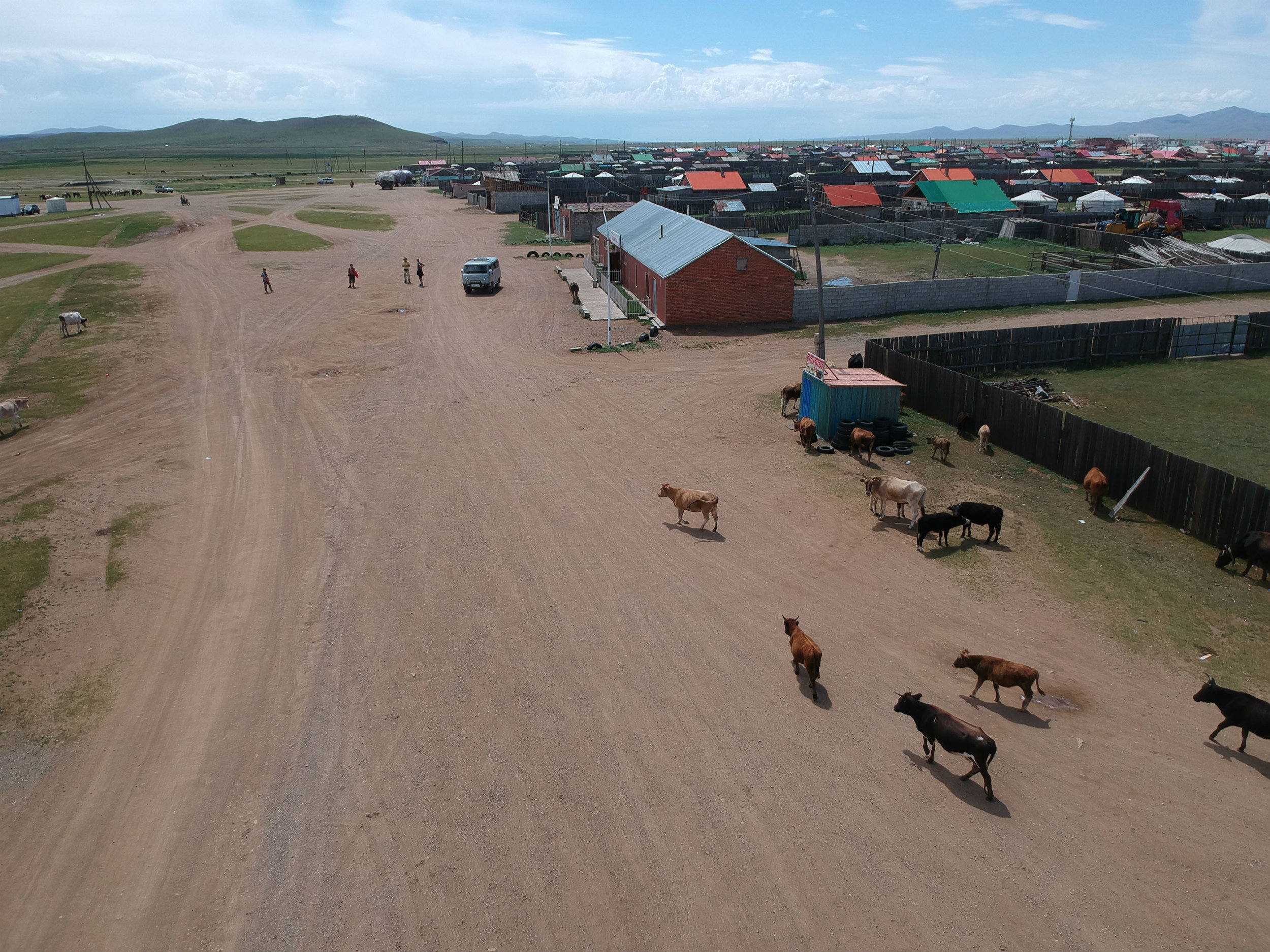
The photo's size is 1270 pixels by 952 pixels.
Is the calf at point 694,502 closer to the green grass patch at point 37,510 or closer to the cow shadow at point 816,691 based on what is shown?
the cow shadow at point 816,691

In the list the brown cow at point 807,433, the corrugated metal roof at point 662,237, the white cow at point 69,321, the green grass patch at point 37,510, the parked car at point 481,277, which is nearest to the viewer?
the green grass patch at point 37,510

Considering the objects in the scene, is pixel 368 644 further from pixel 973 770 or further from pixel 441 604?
pixel 973 770

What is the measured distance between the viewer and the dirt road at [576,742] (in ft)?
27.4

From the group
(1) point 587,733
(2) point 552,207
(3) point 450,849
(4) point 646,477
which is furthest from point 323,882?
(2) point 552,207

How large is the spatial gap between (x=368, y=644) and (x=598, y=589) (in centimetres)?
414

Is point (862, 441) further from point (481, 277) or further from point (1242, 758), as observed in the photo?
point (481, 277)

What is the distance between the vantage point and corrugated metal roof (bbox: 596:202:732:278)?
35188mm

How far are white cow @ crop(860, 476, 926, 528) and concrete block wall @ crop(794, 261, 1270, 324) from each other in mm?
19698

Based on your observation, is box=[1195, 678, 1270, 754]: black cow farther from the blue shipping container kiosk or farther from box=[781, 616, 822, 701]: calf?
the blue shipping container kiosk

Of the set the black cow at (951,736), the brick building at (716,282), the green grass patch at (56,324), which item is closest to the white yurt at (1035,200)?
the brick building at (716,282)

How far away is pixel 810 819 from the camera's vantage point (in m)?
9.45

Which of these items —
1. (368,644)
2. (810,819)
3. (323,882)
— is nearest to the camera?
(323,882)

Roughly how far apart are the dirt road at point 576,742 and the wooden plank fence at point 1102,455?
482 cm

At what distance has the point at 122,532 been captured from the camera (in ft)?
55.3
